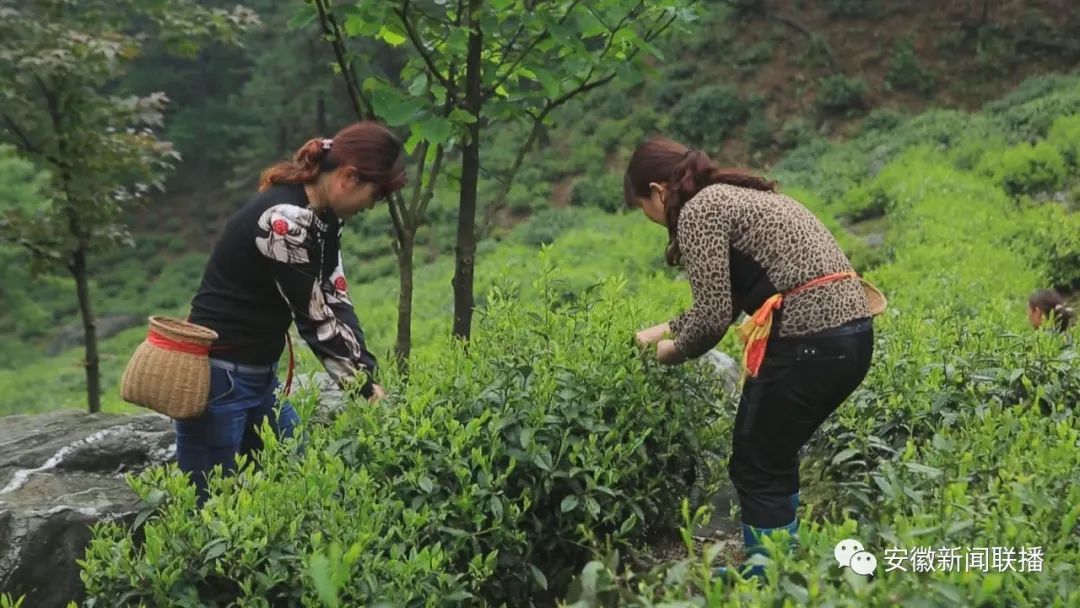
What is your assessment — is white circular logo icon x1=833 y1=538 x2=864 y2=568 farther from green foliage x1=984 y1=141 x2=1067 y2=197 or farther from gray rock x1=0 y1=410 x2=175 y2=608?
green foliage x1=984 y1=141 x2=1067 y2=197

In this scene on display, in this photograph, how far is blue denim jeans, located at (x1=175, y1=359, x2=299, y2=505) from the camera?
3309mm

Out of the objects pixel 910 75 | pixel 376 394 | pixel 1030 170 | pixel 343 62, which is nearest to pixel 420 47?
pixel 343 62

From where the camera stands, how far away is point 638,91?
22953 mm

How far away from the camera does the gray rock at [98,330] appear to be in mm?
21703

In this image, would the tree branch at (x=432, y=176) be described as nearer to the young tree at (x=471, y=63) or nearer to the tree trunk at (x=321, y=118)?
the young tree at (x=471, y=63)

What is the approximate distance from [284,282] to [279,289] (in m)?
0.08

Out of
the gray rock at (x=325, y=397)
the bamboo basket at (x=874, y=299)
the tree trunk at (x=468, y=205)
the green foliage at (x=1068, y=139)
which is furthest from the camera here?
the green foliage at (x=1068, y=139)

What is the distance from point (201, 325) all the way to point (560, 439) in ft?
4.41

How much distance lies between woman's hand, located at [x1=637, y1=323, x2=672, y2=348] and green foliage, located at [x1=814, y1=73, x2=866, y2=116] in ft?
57.0

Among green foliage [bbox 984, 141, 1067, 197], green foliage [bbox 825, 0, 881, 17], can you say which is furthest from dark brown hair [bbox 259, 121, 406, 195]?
green foliage [bbox 825, 0, 881, 17]

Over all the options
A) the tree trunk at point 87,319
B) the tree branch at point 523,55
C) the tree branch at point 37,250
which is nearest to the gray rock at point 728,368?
the tree branch at point 523,55

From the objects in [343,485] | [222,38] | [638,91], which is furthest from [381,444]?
[638,91]

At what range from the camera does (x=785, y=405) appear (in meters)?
2.90

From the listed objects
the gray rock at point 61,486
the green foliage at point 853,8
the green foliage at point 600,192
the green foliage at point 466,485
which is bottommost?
the green foliage at point 600,192
